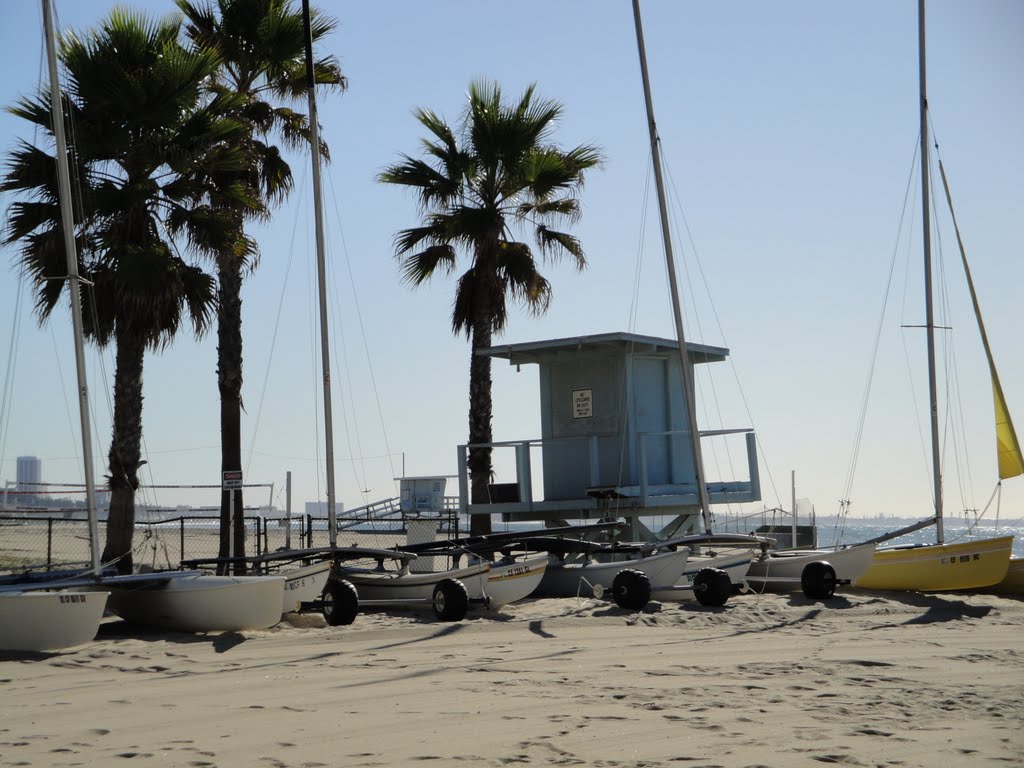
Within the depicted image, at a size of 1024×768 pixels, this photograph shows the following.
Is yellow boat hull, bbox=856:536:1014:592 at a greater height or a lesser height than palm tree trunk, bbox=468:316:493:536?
lesser

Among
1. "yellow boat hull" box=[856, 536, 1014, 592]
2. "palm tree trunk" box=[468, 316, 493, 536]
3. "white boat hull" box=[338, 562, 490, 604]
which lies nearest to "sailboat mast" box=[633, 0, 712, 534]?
"yellow boat hull" box=[856, 536, 1014, 592]

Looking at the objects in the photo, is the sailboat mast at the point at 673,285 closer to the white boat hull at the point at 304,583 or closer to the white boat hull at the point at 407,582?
the white boat hull at the point at 407,582

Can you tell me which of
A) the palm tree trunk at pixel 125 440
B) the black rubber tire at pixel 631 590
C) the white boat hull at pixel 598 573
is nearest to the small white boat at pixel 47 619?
the black rubber tire at pixel 631 590

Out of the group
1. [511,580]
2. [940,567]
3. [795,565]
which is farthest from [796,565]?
[511,580]

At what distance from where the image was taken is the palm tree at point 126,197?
1858 cm

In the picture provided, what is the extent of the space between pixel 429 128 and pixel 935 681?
19221 millimetres

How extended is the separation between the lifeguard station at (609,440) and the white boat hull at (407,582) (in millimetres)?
6422

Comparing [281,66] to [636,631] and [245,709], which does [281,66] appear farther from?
[245,709]

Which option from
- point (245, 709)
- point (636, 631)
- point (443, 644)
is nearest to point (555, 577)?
point (636, 631)

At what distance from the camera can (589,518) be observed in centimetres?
2378

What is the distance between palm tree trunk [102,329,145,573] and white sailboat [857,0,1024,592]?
12.6 metres

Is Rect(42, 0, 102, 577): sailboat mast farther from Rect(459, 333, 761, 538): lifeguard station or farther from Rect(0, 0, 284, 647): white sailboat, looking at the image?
Rect(459, 333, 761, 538): lifeguard station

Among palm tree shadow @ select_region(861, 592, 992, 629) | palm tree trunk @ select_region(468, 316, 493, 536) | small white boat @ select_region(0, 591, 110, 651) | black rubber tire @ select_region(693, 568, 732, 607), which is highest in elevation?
palm tree trunk @ select_region(468, 316, 493, 536)

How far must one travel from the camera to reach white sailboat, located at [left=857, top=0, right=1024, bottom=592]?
57.4ft
